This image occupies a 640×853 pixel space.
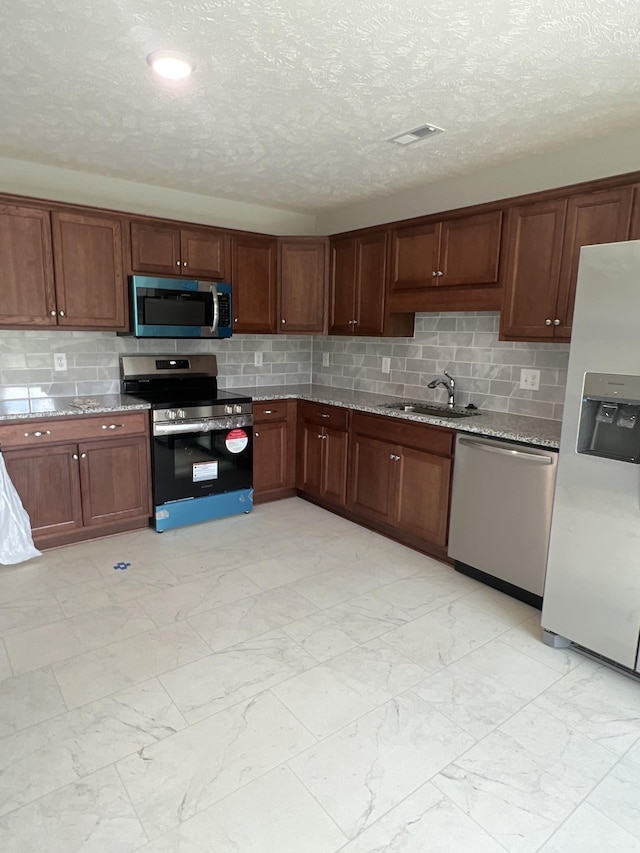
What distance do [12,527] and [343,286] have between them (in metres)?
2.85

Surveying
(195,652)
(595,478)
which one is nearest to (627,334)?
(595,478)

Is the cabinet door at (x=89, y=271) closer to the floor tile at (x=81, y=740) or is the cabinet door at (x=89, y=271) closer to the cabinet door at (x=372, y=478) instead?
the cabinet door at (x=372, y=478)

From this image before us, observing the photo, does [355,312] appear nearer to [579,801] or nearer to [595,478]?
[595,478]

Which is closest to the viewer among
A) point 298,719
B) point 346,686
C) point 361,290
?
point 298,719

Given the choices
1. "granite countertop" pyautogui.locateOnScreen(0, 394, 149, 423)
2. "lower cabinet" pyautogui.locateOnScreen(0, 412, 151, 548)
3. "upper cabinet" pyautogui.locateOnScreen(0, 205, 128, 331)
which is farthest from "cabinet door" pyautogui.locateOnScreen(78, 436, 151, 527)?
"upper cabinet" pyautogui.locateOnScreen(0, 205, 128, 331)

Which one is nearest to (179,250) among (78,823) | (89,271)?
(89,271)

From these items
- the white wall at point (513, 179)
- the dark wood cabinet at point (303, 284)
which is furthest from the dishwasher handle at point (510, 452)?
the dark wood cabinet at point (303, 284)

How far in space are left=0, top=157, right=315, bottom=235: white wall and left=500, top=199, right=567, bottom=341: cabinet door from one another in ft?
7.37

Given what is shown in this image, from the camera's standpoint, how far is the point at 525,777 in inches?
67.1

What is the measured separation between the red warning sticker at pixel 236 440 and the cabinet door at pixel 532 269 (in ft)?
6.46

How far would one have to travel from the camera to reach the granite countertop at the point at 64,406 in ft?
10.00

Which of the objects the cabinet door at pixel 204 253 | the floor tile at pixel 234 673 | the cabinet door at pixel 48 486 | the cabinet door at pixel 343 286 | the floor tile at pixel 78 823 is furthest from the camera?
the cabinet door at pixel 343 286

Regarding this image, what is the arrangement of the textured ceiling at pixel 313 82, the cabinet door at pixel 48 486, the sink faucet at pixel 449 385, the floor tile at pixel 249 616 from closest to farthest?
the textured ceiling at pixel 313 82, the floor tile at pixel 249 616, the cabinet door at pixel 48 486, the sink faucet at pixel 449 385

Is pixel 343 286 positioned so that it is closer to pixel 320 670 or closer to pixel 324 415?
pixel 324 415
